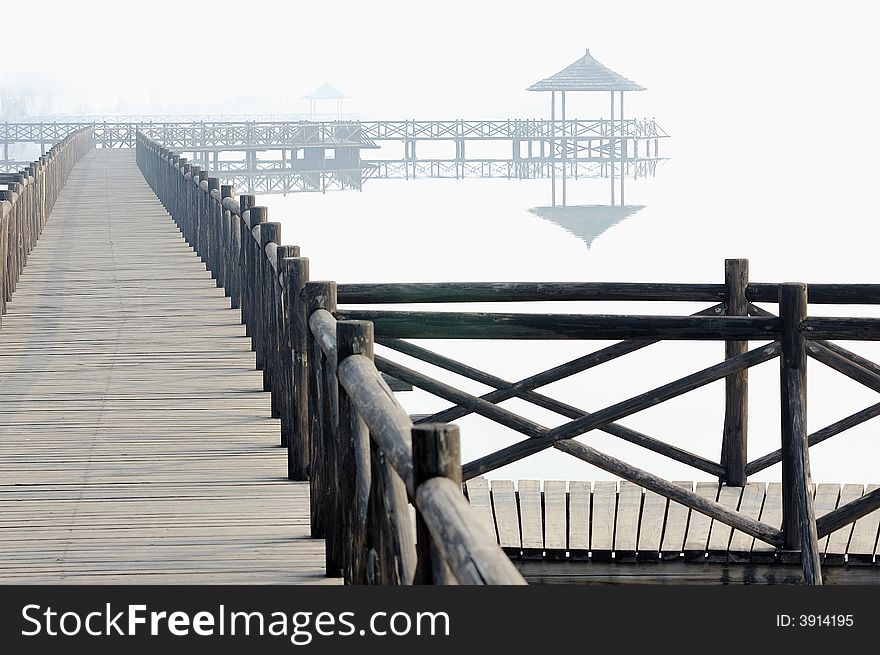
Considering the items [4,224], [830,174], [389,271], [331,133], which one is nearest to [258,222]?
[4,224]

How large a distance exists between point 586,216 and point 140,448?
2001 inches

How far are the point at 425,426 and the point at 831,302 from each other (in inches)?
157

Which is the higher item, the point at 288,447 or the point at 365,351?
the point at 365,351

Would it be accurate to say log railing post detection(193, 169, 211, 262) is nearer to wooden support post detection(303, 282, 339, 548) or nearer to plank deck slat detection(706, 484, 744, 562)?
plank deck slat detection(706, 484, 744, 562)

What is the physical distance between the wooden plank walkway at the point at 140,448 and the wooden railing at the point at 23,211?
0.26 metres

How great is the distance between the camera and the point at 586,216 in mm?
55938

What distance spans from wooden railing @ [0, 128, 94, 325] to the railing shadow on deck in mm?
2264

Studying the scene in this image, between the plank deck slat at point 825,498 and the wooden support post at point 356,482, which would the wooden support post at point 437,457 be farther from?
the plank deck slat at point 825,498

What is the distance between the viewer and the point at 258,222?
7652mm

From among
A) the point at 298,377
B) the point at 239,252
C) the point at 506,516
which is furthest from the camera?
the point at 239,252

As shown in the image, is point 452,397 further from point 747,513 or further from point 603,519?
point 747,513

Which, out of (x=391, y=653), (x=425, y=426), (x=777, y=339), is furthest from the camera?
(x=777, y=339)

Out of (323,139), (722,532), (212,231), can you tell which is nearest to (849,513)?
(722,532)

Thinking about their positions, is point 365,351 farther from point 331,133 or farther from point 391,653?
point 331,133
